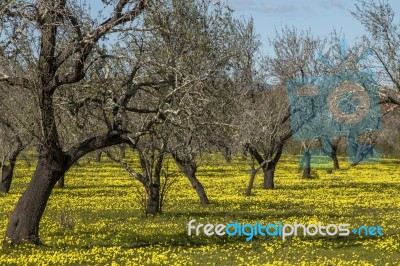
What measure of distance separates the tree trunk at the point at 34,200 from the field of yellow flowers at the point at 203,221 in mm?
556

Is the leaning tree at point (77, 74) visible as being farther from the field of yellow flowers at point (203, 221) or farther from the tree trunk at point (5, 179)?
the tree trunk at point (5, 179)

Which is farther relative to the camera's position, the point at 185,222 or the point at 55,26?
the point at 185,222

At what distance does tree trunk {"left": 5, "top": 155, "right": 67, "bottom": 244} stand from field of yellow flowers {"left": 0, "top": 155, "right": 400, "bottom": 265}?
556mm

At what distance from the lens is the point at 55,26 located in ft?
64.3

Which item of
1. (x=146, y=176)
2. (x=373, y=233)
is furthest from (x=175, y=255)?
(x=146, y=176)

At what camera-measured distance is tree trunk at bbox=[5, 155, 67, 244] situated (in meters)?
20.1

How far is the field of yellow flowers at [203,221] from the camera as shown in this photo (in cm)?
1861

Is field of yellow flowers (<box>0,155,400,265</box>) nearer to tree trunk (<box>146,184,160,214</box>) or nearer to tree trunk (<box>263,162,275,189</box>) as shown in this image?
tree trunk (<box>146,184,160,214</box>)

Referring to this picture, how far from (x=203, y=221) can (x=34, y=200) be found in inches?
377

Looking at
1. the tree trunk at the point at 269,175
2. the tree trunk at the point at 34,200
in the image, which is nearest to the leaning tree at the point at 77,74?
the tree trunk at the point at 34,200

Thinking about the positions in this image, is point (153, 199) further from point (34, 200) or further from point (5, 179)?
point (5, 179)

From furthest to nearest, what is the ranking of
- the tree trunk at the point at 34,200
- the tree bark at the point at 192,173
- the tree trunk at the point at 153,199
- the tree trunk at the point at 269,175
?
the tree trunk at the point at 269,175 → the tree bark at the point at 192,173 → the tree trunk at the point at 153,199 → the tree trunk at the point at 34,200

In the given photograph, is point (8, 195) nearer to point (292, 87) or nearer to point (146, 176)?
point (146, 176)

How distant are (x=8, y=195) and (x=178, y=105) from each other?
24.4 meters
